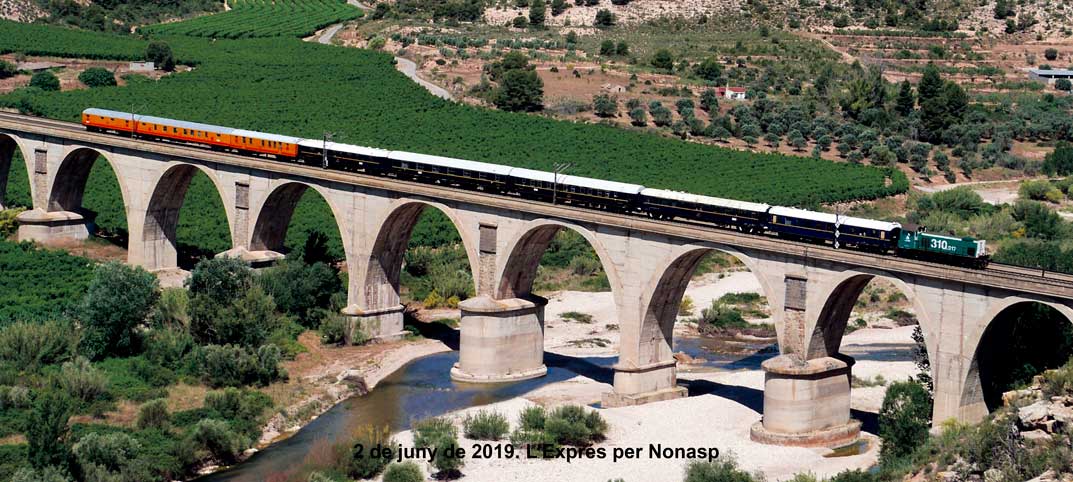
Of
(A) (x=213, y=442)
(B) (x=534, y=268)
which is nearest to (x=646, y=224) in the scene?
(B) (x=534, y=268)

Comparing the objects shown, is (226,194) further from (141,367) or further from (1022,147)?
(1022,147)

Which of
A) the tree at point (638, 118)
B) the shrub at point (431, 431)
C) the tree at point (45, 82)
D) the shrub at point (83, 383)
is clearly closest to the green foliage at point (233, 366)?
the shrub at point (83, 383)

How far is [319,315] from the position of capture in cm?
7638

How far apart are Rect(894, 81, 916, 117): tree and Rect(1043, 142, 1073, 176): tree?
15639mm

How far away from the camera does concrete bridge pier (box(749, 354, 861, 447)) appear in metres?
57.9

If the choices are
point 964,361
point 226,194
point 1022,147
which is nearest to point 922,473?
point 964,361

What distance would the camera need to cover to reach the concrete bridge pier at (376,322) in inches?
2940

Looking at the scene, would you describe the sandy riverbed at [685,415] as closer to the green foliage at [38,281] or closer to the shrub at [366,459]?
the shrub at [366,459]

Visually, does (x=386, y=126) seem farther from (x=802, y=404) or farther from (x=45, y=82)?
Answer: (x=802, y=404)

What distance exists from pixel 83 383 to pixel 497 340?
Result: 57.5 ft

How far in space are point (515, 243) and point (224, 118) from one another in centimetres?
5978

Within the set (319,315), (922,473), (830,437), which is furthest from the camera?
(319,315)

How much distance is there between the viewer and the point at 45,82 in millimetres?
129125

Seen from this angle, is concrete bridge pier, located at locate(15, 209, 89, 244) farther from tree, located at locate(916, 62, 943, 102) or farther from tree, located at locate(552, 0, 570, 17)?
tree, located at locate(552, 0, 570, 17)
